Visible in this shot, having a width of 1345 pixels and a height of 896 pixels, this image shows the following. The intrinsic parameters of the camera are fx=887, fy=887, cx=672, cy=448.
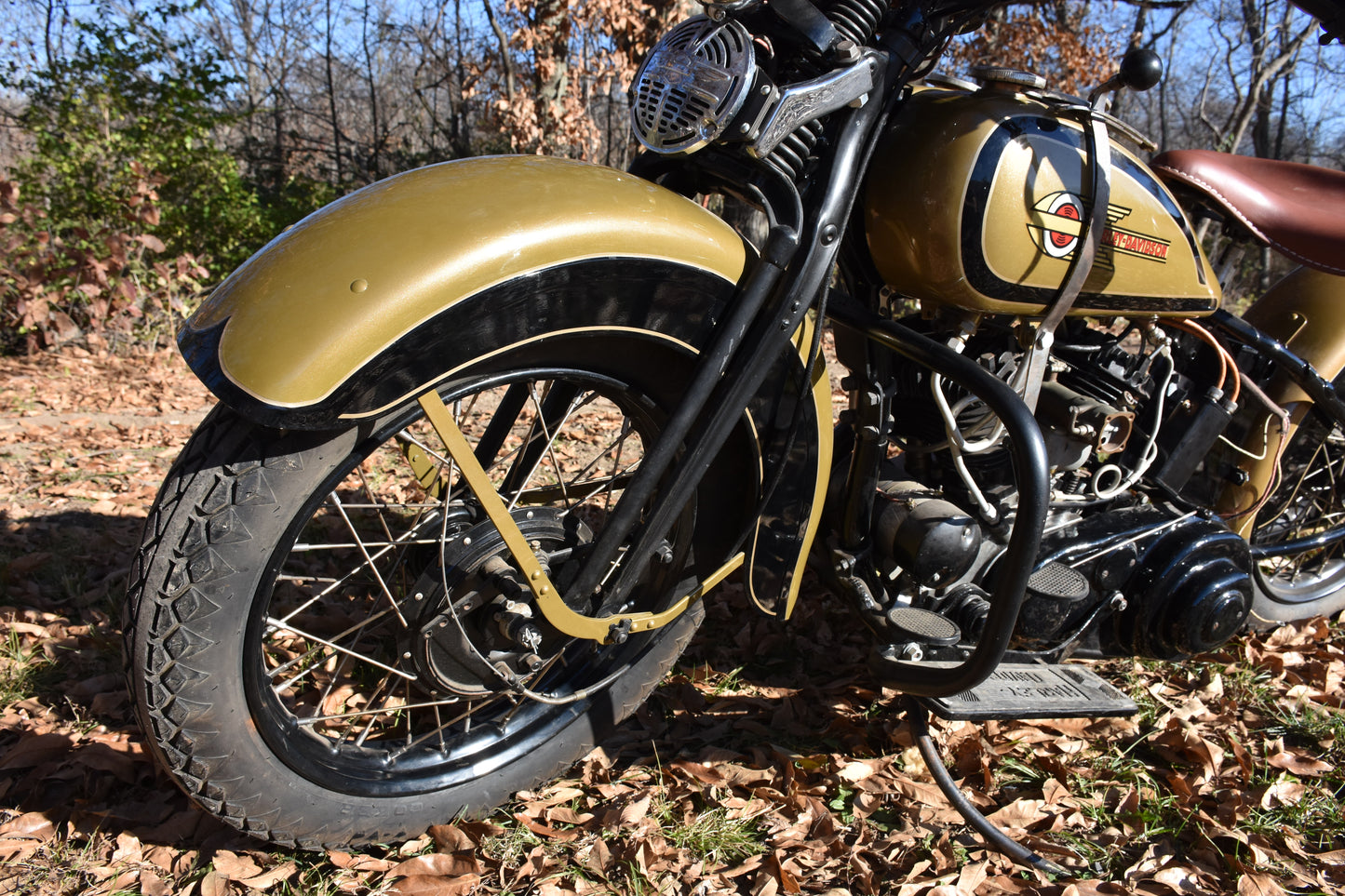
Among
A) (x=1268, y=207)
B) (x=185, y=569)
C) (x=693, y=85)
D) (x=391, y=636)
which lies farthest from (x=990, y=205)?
(x=391, y=636)

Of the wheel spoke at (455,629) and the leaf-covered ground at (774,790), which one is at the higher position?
the wheel spoke at (455,629)

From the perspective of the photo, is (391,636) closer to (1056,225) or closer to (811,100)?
(811,100)

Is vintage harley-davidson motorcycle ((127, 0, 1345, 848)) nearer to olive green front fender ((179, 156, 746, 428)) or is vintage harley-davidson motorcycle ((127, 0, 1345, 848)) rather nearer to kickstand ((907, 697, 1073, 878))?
olive green front fender ((179, 156, 746, 428))

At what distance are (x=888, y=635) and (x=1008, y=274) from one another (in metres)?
0.82

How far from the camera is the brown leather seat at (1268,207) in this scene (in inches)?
89.6

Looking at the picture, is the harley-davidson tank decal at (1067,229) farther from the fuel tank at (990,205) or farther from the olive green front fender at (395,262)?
the olive green front fender at (395,262)

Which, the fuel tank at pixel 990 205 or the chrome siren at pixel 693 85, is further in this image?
the fuel tank at pixel 990 205

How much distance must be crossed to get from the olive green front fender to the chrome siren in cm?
12

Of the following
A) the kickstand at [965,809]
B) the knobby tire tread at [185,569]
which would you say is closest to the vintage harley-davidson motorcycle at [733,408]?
the knobby tire tread at [185,569]

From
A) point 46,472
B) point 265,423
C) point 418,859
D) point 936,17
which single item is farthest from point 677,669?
point 46,472

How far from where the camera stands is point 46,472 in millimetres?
3660

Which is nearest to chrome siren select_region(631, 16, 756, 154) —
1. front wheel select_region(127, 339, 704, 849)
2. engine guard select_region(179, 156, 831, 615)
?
engine guard select_region(179, 156, 831, 615)

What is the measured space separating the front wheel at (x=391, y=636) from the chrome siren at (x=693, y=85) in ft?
1.34

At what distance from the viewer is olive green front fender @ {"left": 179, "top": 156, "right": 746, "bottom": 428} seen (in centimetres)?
130
